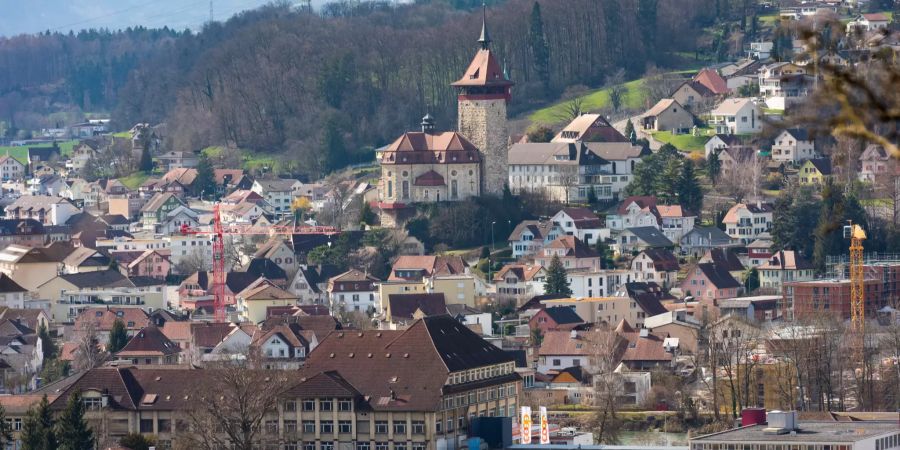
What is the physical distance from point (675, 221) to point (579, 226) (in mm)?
3774

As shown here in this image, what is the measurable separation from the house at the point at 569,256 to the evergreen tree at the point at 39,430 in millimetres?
38624

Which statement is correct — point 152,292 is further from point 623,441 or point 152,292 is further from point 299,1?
point 299,1

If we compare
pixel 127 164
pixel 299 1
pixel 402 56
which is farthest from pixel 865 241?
pixel 299 1

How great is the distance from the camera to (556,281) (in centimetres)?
7969

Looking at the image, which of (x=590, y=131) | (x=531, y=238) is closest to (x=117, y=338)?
(x=531, y=238)

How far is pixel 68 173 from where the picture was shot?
418ft

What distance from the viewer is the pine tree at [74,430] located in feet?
143

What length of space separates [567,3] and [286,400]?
75785 millimetres

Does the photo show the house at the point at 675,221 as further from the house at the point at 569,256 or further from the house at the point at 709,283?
the house at the point at 709,283

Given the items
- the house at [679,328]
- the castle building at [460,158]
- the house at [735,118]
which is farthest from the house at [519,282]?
the house at [735,118]

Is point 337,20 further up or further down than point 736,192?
further up

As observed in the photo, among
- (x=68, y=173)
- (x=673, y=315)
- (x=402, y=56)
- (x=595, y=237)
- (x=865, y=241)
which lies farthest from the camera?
(x=68, y=173)

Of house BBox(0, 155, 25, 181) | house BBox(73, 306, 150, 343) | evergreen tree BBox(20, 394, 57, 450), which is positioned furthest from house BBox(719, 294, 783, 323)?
house BBox(0, 155, 25, 181)

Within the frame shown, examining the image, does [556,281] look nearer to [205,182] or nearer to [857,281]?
[857,281]
